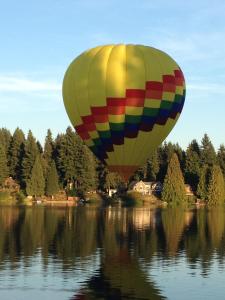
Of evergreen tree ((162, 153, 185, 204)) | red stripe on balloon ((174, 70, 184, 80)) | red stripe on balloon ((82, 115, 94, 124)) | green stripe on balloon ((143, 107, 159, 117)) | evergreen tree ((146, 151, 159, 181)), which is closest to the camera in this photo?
green stripe on balloon ((143, 107, 159, 117))

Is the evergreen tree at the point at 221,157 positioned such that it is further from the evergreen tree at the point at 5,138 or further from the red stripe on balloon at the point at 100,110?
the red stripe on balloon at the point at 100,110

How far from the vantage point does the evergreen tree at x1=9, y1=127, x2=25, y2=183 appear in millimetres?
141125

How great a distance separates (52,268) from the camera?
143ft

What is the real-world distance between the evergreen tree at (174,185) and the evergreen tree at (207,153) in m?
13.5

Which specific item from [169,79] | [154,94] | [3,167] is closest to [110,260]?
[154,94]

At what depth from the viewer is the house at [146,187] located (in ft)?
468

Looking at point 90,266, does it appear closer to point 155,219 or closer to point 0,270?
point 0,270

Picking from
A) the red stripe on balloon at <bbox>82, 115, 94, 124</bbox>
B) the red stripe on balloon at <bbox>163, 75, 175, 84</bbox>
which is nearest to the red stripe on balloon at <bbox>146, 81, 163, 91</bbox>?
the red stripe on balloon at <bbox>163, 75, 175, 84</bbox>

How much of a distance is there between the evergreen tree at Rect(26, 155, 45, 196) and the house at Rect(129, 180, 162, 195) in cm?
2247

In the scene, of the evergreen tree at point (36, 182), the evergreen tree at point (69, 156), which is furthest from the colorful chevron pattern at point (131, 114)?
the evergreen tree at point (69, 156)

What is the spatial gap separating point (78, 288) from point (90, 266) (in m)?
8.55

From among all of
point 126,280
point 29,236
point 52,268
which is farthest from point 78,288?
point 29,236

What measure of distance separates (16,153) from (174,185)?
36.6 metres

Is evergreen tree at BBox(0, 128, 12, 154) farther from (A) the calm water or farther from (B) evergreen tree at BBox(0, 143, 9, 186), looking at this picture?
(A) the calm water
